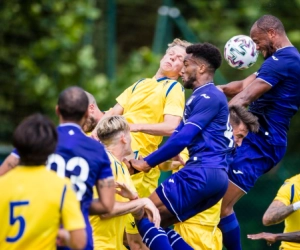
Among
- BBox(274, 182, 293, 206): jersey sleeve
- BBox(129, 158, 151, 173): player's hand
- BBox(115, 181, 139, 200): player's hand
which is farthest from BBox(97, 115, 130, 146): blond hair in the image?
BBox(274, 182, 293, 206): jersey sleeve

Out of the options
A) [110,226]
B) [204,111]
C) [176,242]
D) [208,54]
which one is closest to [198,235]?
[176,242]

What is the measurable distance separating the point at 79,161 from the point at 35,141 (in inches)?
20.8

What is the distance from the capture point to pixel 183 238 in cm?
902

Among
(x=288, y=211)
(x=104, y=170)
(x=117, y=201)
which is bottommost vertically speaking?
(x=288, y=211)

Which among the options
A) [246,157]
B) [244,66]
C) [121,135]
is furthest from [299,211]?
[121,135]

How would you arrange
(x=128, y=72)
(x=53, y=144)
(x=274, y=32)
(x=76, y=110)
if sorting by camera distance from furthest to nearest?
(x=128, y=72) < (x=274, y=32) < (x=76, y=110) < (x=53, y=144)

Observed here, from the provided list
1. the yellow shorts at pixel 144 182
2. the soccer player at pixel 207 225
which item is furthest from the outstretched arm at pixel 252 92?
the yellow shorts at pixel 144 182

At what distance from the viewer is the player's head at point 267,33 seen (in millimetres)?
8750

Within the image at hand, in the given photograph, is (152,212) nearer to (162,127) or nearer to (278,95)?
(162,127)

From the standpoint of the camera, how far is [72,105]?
6.20 m

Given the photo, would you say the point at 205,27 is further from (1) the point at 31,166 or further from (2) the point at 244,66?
(1) the point at 31,166

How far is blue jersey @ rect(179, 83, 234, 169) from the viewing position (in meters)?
7.85

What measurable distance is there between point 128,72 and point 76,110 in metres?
9.95

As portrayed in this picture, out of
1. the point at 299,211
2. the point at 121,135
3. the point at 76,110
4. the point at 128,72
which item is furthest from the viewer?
the point at 128,72
